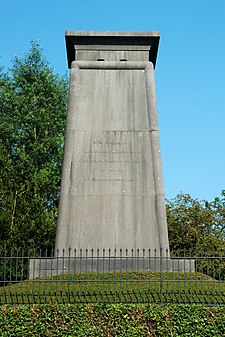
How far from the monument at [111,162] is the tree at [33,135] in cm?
910

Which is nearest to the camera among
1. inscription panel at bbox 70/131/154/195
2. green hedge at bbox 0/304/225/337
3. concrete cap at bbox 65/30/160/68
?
green hedge at bbox 0/304/225/337

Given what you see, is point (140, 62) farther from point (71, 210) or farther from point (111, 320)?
point (111, 320)

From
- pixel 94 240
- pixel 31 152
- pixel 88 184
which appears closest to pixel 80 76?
pixel 88 184

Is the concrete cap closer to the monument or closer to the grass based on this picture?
the monument

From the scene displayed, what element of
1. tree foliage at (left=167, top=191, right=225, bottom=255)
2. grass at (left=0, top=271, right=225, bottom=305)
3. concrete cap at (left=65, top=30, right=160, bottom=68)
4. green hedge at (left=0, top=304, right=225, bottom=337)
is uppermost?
concrete cap at (left=65, top=30, right=160, bottom=68)

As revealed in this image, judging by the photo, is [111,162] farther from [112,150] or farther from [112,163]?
[112,150]

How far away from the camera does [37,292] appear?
35.3 ft

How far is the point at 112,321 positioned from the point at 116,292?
1103mm

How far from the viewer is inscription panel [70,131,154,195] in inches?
551

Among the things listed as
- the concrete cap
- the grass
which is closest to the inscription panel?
the concrete cap

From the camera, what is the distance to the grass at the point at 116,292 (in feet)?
32.9

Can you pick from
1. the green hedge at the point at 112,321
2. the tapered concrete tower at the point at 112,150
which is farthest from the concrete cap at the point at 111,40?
the green hedge at the point at 112,321

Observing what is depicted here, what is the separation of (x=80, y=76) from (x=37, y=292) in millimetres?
6723

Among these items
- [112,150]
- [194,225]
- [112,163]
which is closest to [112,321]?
[112,163]
